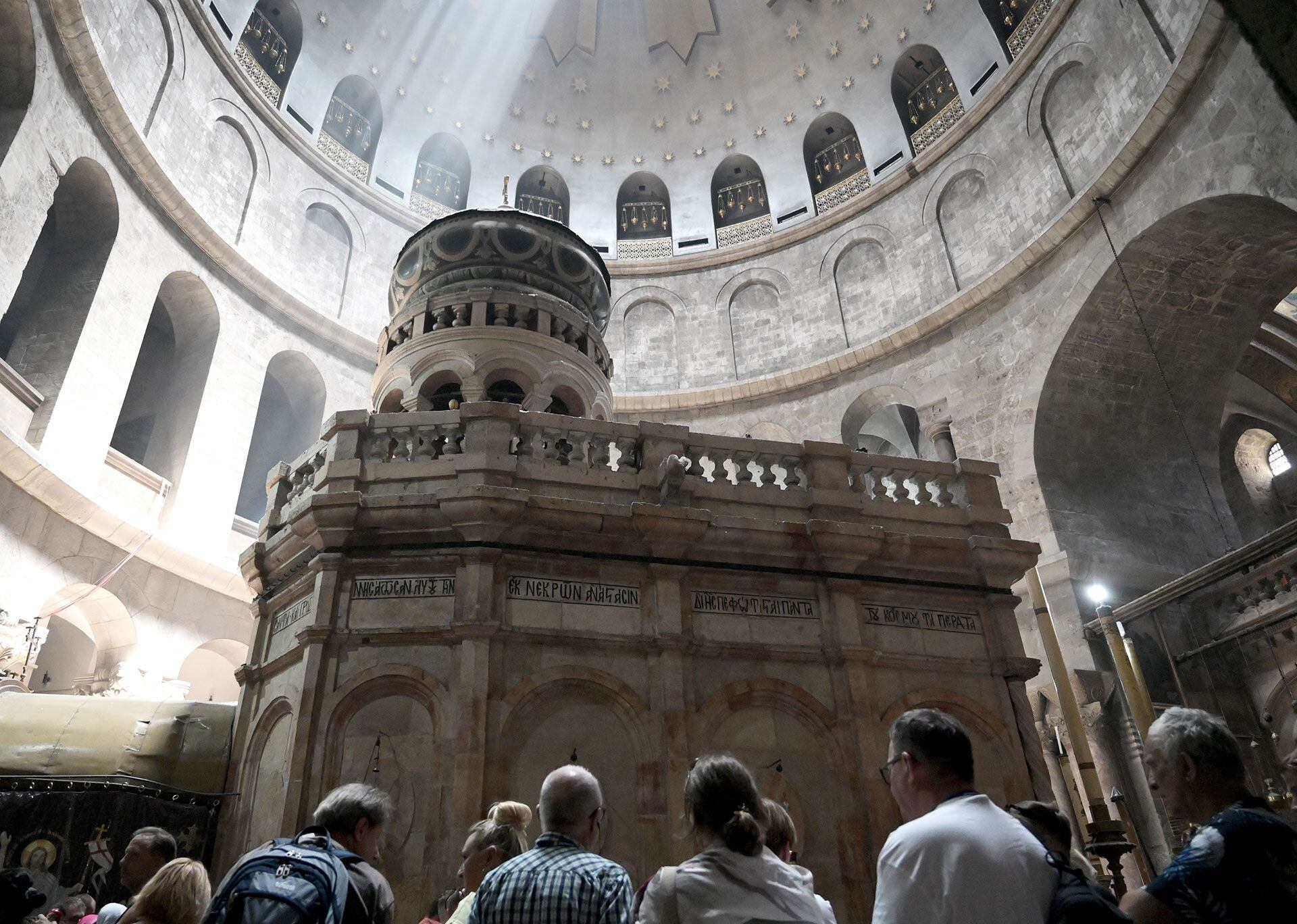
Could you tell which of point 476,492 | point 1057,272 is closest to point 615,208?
point 1057,272

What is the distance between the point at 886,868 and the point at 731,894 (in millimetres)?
529

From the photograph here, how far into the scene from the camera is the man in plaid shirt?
2.85 metres

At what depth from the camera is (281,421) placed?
73.0 ft

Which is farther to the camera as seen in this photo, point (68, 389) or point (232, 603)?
point (232, 603)

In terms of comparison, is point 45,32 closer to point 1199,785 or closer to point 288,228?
point 288,228

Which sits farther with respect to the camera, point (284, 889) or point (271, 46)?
point (271, 46)

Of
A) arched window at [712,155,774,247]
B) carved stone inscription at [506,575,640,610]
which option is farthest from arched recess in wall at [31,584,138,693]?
arched window at [712,155,774,247]

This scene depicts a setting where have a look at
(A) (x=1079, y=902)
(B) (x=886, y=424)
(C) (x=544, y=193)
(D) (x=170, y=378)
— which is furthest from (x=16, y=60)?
(B) (x=886, y=424)

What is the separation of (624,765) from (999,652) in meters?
4.03

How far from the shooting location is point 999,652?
8742 millimetres

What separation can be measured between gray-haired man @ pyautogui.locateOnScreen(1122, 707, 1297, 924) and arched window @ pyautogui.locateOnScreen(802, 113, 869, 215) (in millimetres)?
23135

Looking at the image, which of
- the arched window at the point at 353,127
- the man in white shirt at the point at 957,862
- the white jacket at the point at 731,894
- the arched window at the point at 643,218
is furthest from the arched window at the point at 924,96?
the white jacket at the point at 731,894

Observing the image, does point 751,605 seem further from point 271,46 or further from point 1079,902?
point 271,46

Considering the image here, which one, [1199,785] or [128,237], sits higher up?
[128,237]
